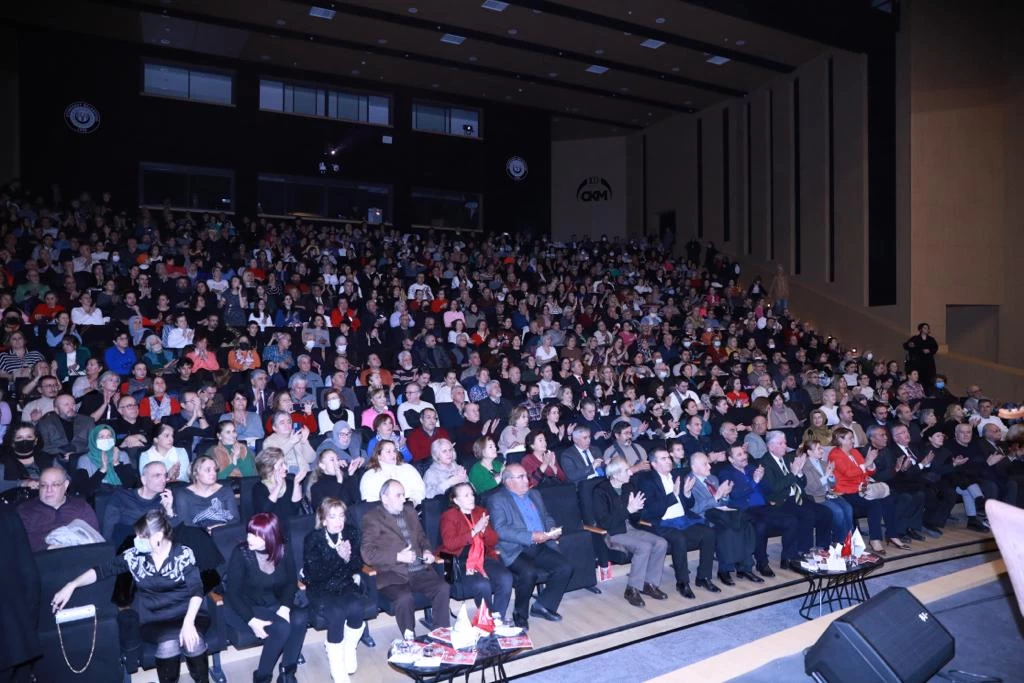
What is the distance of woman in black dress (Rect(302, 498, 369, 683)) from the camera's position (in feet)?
13.4

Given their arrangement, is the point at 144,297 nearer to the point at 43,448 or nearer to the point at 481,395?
the point at 43,448

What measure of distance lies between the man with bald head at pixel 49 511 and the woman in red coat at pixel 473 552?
7.03 ft

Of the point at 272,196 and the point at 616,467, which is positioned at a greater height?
the point at 272,196

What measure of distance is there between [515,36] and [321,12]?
370 cm

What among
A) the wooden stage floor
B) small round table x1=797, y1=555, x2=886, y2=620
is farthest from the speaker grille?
small round table x1=797, y1=555, x2=886, y2=620

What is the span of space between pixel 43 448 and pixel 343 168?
1282 cm

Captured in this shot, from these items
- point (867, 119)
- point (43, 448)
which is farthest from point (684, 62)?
point (43, 448)

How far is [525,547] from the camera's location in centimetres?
513

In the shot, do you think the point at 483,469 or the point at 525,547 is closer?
the point at 525,547

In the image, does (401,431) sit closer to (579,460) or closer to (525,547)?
(579,460)

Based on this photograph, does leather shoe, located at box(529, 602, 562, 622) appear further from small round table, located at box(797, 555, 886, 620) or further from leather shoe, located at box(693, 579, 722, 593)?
small round table, located at box(797, 555, 886, 620)

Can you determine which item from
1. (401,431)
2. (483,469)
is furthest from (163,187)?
(483,469)

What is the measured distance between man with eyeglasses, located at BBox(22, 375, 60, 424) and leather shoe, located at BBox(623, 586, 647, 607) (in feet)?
16.4

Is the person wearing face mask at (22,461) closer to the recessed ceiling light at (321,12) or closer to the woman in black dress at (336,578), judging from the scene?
the woman in black dress at (336,578)
